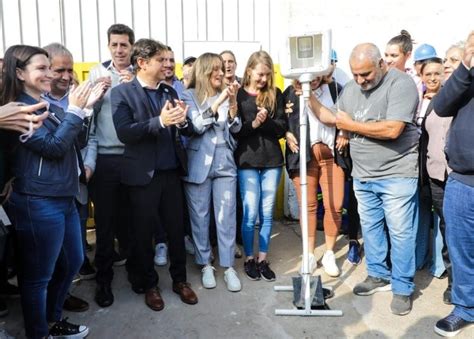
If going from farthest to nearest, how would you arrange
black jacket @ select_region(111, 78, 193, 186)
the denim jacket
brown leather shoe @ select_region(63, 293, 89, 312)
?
brown leather shoe @ select_region(63, 293, 89, 312) → black jacket @ select_region(111, 78, 193, 186) → the denim jacket

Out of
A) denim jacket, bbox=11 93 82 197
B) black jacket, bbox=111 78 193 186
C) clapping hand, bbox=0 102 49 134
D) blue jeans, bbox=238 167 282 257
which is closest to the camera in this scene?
clapping hand, bbox=0 102 49 134

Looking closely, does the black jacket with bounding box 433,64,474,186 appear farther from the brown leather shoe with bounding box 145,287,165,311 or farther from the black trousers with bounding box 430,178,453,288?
the brown leather shoe with bounding box 145,287,165,311

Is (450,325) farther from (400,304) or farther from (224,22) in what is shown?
(224,22)

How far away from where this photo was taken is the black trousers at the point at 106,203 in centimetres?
361

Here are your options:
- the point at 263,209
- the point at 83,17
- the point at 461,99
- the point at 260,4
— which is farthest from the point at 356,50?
the point at 83,17

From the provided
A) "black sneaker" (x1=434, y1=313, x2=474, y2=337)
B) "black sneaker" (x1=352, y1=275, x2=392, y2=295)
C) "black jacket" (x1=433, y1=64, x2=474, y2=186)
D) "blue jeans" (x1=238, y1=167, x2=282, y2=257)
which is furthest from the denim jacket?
"black sneaker" (x1=434, y1=313, x2=474, y2=337)

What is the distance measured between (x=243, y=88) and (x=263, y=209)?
107 centimetres

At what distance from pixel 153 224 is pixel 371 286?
1.83 metres

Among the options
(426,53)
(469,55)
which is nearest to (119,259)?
(469,55)

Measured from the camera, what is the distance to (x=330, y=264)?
4223mm

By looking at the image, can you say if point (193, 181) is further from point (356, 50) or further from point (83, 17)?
point (83, 17)

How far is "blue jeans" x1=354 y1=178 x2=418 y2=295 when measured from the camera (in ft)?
11.6

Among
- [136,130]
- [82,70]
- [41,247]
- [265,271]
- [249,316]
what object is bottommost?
[249,316]

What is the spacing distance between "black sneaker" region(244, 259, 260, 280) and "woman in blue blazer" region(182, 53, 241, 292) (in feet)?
0.60
